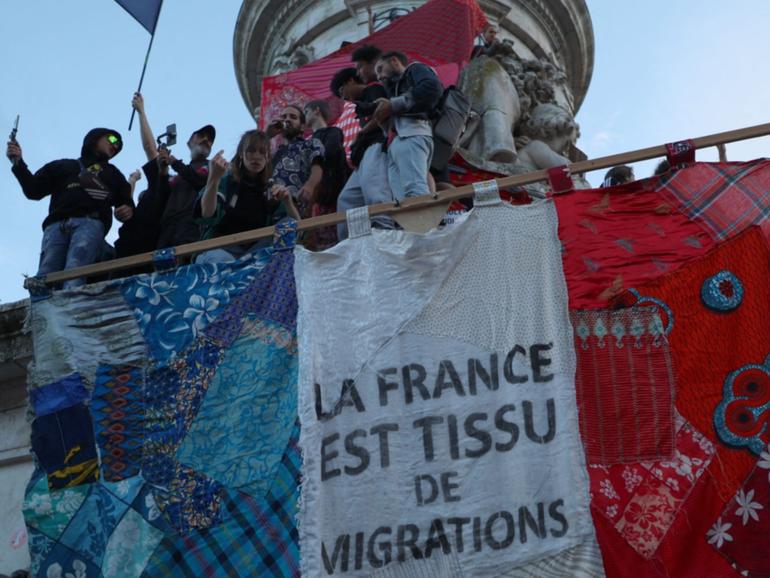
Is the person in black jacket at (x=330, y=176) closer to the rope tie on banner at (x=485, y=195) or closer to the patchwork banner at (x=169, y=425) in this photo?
the patchwork banner at (x=169, y=425)

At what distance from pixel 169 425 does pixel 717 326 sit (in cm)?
307

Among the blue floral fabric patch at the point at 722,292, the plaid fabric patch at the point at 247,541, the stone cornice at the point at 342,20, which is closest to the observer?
the plaid fabric patch at the point at 247,541

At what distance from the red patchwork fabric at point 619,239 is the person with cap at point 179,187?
2981 mm

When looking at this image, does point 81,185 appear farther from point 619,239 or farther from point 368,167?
point 619,239

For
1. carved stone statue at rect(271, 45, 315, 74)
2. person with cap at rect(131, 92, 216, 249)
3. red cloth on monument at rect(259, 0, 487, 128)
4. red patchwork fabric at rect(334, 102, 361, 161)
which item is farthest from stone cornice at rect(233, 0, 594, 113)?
person with cap at rect(131, 92, 216, 249)

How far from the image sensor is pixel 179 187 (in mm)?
9438

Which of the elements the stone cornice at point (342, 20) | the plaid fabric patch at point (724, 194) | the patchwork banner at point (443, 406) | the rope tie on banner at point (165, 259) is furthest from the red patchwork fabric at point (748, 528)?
the stone cornice at point (342, 20)

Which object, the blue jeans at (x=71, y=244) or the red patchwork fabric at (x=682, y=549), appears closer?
the red patchwork fabric at (x=682, y=549)

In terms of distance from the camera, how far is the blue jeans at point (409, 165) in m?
8.21

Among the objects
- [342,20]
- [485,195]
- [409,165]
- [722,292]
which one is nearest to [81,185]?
[409,165]

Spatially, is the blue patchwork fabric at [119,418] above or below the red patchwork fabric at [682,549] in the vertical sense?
above

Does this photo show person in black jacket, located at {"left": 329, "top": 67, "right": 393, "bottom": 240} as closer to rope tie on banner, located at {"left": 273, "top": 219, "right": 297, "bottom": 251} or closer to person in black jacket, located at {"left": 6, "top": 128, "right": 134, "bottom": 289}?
rope tie on banner, located at {"left": 273, "top": 219, "right": 297, "bottom": 251}

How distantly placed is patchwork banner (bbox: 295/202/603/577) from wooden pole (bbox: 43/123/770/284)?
0.71ft

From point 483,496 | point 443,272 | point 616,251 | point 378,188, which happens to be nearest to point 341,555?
point 483,496
